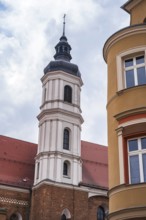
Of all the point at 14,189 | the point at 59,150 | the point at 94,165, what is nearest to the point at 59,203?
the point at 14,189

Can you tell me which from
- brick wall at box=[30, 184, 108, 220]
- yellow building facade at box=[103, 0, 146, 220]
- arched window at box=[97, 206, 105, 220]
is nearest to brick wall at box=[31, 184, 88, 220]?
brick wall at box=[30, 184, 108, 220]

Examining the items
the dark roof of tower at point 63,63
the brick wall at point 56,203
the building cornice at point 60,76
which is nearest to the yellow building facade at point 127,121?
the brick wall at point 56,203

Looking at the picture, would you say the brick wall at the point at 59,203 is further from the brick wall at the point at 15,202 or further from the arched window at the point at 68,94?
the arched window at the point at 68,94

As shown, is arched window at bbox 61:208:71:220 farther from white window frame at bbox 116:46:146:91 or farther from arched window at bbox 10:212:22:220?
white window frame at bbox 116:46:146:91

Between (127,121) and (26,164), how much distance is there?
71.3 feet

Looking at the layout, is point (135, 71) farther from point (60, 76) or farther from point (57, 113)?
point (60, 76)

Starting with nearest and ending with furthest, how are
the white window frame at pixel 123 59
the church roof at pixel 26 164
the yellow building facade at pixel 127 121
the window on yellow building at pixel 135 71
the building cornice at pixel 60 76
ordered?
the yellow building facade at pixel 127 121
the window on yellow building at pixel 135 71
the white window frame at pixel 123 59
the church roof at pixel 26 164
the building cornice at pixel 60 76

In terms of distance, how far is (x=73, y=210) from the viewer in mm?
27297

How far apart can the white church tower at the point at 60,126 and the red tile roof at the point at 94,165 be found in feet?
5.26

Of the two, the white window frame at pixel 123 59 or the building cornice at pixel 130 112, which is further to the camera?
the white window frame at pixel 123 59

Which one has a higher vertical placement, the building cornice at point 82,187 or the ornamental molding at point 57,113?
the ornamental molding at point 57,113

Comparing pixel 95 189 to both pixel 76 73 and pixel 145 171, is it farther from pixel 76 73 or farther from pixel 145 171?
pixel 145 171

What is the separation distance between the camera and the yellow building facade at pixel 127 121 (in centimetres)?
941

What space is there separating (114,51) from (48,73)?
21.2 m
